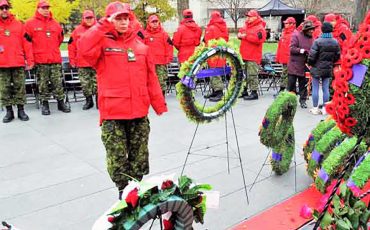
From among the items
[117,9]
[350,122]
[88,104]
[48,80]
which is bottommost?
[88,104]

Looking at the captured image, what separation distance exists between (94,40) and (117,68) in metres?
0.33

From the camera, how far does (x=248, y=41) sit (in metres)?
9.54

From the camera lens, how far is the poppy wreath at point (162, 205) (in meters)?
2.09

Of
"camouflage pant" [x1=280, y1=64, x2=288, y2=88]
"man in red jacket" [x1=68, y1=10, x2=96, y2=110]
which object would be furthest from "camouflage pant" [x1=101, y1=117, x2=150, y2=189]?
"camouflage pant" [x1=280, y1=64, x2=288, y2=88]

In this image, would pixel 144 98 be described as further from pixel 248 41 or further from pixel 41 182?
pixel 248 41

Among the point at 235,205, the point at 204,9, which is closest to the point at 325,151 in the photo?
the point at 235,205

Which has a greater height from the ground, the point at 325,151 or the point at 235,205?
the point at 325,151

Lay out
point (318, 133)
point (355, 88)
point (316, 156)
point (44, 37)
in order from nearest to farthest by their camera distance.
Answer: point (355, 88)
point (316, 156)
point (318, 133)
point (44, 37)

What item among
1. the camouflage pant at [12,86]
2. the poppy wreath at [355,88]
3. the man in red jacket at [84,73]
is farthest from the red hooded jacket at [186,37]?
the poppy wreath at [355,88]

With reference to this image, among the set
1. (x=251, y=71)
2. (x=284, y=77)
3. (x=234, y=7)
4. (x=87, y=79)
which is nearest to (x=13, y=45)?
(x=87, y=79)

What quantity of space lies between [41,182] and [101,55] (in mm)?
1999

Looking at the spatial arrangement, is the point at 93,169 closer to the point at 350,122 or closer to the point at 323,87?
the point at 350,122

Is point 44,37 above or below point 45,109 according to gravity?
above

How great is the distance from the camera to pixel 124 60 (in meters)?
3.70
